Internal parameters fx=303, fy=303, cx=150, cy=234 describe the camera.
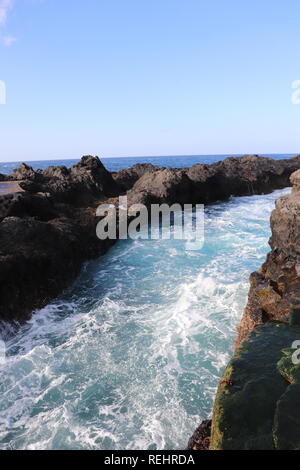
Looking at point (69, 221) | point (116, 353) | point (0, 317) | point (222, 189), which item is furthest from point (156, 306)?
point (222, 189)

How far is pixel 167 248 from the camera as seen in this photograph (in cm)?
1636

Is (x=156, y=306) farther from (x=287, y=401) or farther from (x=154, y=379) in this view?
(x=287, y=401)

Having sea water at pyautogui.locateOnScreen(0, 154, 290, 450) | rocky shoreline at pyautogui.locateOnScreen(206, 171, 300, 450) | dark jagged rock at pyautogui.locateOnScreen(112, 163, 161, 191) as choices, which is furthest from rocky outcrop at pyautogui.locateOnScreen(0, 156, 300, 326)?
rocky shoreline at pyautogui.locateOnScreen(206, 171, 300, 450)

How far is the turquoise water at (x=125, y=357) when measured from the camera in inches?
230

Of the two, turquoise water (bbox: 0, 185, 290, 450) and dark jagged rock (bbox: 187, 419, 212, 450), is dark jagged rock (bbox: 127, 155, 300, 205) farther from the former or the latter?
dark jagged rock (bbox: 187, 419, 212, 450)

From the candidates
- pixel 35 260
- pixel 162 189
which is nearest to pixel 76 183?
pixel 162 189

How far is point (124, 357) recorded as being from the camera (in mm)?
7816

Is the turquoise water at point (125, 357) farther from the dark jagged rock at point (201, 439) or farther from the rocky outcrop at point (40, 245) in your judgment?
the dark jagged rock at point (201, 439)

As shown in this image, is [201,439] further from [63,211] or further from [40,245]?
[63,211]

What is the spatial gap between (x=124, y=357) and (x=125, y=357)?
0.03m

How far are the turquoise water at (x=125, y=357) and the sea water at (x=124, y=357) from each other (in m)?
0.02

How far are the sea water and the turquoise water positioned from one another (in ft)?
0.08

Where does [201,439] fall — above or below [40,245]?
below

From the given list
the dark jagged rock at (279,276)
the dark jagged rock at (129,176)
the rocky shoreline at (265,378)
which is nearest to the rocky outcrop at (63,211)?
the dark jagged rock at (129,176)
